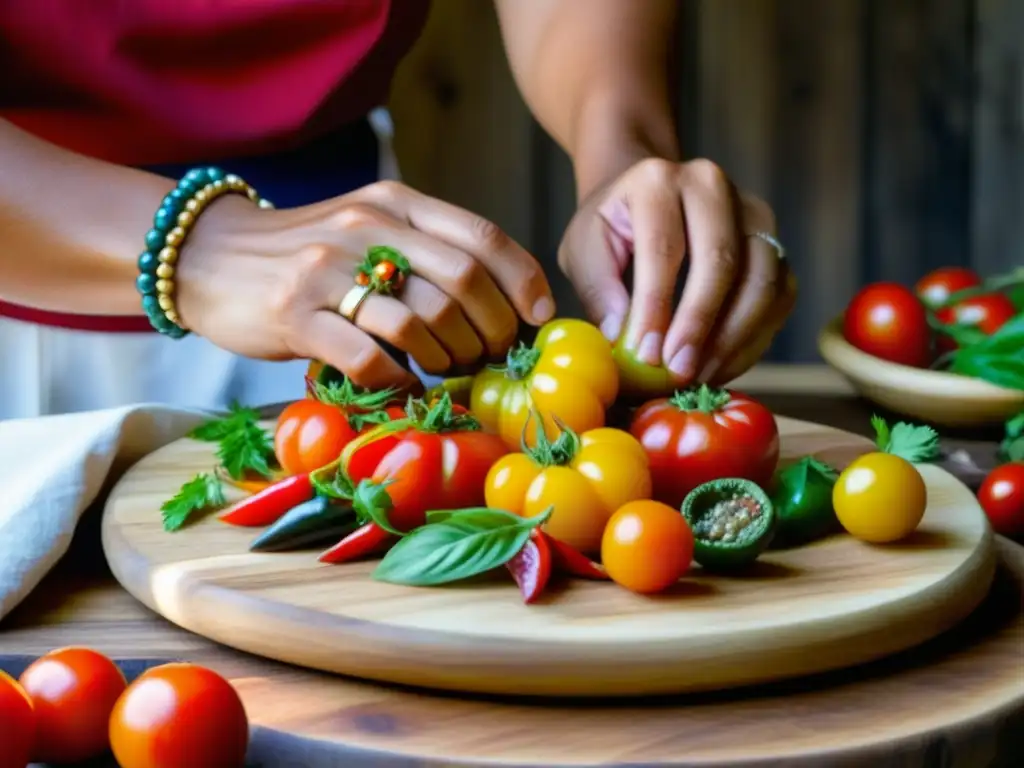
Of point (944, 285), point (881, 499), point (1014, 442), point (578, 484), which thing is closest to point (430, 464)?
point (578, 484)

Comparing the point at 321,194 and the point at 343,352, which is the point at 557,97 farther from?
the point at 343,352

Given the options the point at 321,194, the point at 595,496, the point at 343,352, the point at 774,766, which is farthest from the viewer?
the point at 321,194

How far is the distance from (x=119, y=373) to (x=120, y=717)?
2.93ft

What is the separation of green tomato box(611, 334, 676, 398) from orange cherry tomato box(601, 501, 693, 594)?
0.34m

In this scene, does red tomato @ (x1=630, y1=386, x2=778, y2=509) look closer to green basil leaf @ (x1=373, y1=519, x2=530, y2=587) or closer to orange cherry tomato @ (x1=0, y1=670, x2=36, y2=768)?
green basil leaf @ (x1=373, y1=519, x2=530, y2=587)

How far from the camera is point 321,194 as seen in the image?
62.9 inches

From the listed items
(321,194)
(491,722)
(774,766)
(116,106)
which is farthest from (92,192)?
(774,766)

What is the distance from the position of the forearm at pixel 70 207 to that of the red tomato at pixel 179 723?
1.99ft

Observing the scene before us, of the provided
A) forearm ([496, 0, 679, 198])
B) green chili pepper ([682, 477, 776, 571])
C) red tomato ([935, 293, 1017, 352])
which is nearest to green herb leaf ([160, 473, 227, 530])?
green chili pepper ([682, 477, 776, 571])

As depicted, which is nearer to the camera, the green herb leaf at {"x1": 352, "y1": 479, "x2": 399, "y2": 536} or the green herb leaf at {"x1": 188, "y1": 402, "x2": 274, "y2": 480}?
the green herb leaf at {"x1": 352, "y1": 479, "x2": 399, "y2": 536}

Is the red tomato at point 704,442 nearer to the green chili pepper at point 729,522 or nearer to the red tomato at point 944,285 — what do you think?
the green chili pepper at point 729,522

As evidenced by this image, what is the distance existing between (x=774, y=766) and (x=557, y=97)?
118 cm

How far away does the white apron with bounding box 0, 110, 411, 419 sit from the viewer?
1.51 metres

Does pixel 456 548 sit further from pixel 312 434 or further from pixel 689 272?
pixel 689 272
